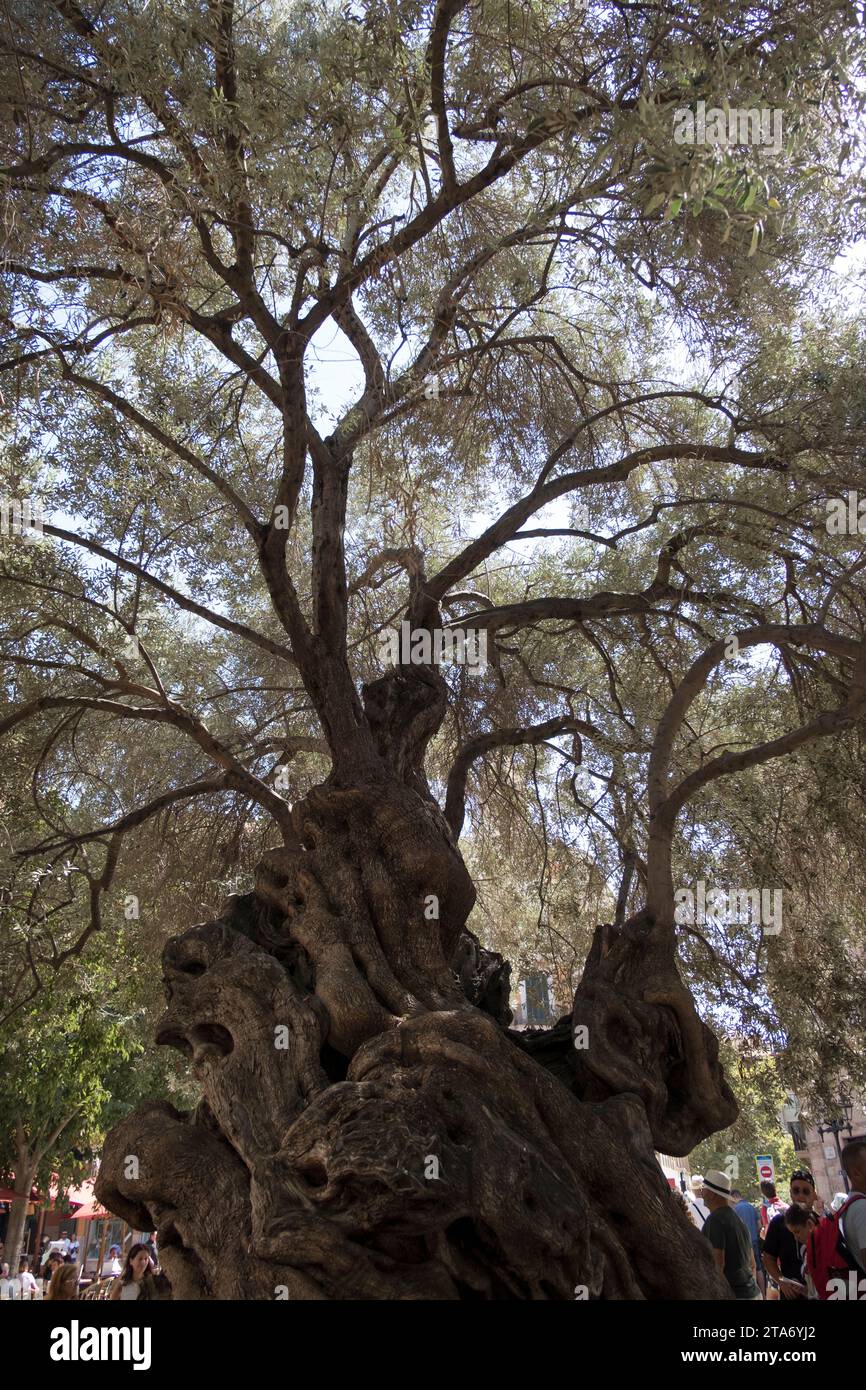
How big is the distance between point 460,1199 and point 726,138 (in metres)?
4.16

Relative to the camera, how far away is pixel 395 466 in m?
7.35

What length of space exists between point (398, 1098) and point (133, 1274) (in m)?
3.81

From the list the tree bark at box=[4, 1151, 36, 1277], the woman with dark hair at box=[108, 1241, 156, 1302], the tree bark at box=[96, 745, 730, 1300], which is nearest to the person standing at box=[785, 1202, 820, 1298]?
the tree bark at box=[96, 745, 730, 1300]

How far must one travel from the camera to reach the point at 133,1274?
23.5ft

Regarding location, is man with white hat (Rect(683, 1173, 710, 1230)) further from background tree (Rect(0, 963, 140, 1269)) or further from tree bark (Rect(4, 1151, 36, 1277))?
tree bark (Rect(4, 1151, 36, 1277))

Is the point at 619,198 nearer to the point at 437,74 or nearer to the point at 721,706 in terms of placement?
the point at 437,74

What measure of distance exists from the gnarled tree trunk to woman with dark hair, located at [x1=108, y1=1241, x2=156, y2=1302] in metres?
1.59

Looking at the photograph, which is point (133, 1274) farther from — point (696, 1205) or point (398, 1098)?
point (696, 1205)

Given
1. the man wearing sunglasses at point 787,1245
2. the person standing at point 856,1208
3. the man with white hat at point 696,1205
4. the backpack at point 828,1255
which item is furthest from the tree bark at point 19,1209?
the person standing at point 856,1208

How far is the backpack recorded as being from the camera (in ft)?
17.0

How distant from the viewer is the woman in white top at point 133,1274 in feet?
21.6

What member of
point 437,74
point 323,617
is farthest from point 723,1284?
point 437,74

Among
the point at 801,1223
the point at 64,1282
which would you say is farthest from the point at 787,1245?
the point at 64,1282

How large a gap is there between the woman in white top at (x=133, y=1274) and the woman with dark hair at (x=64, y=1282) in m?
0.27
